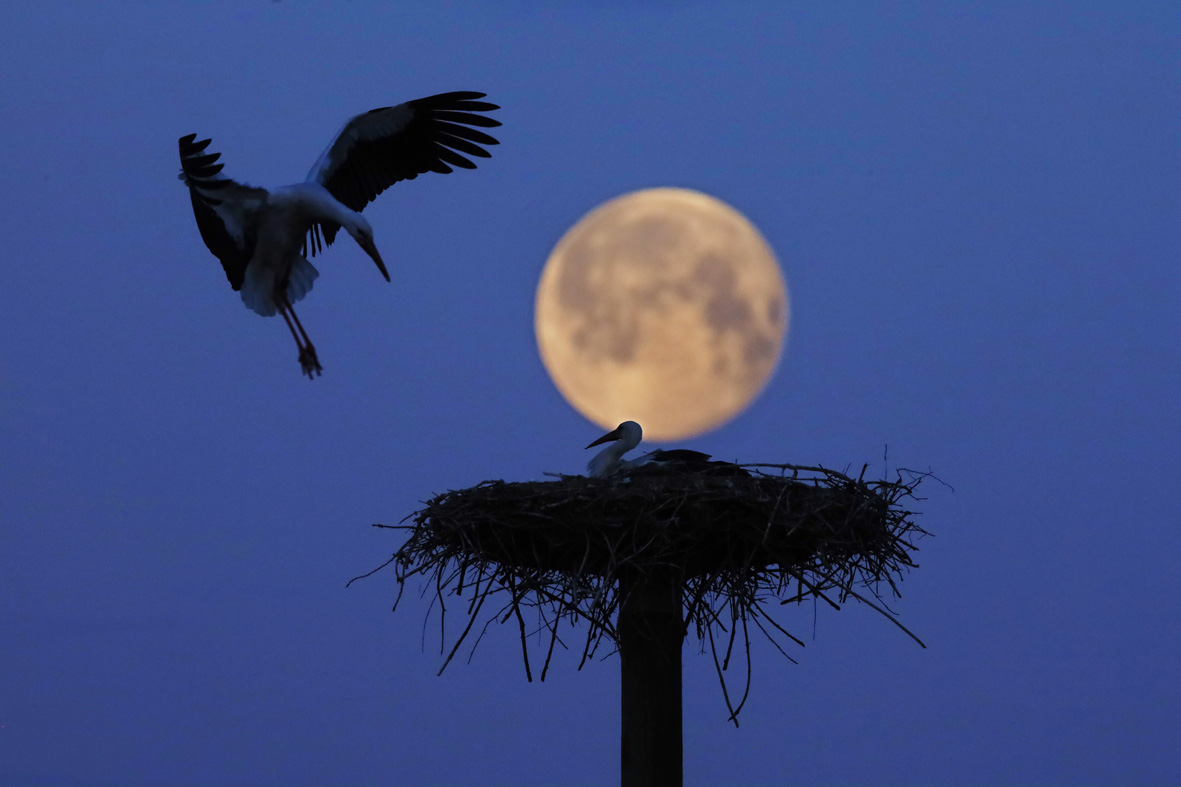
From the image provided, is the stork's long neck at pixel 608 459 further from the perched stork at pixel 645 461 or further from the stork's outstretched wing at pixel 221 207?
the stork's outstretched wing at pixel 221 207

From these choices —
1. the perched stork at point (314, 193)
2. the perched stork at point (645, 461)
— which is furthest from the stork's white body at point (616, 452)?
the perched stork at point (314, 193)

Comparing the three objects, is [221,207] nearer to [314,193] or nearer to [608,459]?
[314,193]

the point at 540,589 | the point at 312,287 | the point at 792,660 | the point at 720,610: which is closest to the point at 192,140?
the point at 312,287

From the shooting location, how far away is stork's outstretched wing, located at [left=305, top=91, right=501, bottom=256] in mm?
7340

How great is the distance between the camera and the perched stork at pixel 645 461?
226 inches

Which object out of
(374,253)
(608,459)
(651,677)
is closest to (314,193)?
(374,253)

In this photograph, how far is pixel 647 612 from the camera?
17.5ft

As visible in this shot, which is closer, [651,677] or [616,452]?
[651,677]

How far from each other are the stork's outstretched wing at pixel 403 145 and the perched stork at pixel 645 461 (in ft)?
6.04

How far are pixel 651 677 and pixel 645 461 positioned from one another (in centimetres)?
121

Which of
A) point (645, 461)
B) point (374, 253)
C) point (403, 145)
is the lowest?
point (645, 461)

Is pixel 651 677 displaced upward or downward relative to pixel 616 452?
downward

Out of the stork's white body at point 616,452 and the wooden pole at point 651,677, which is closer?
the wooden pole at point 651,677

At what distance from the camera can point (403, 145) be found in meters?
7.48
